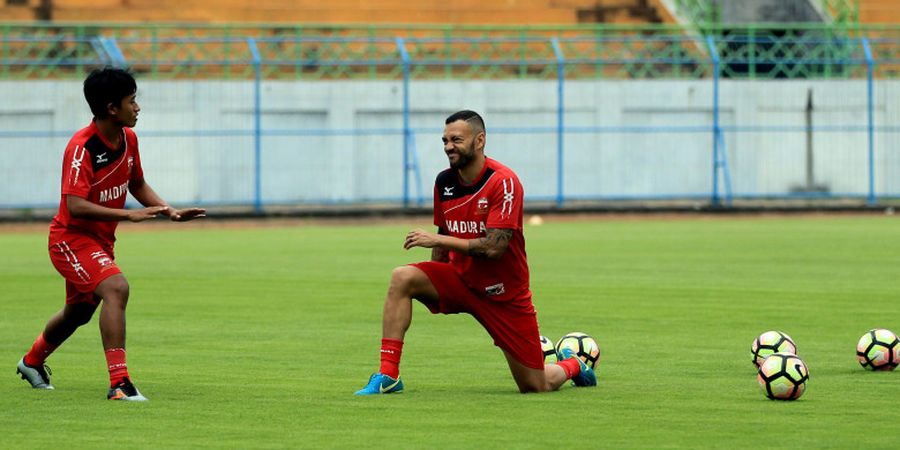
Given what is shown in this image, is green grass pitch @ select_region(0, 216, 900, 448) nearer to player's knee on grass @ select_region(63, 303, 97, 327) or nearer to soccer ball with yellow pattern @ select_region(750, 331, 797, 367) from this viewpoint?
soccer ball with yellow pattern @ select_region(750, 331, 797, 367)

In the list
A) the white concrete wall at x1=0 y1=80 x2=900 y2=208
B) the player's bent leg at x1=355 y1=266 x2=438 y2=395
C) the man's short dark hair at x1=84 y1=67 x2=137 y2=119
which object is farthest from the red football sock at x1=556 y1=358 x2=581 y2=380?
the white concrete wall at x1=0 y1=80 x2=900 y2=208

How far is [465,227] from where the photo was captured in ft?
33.8

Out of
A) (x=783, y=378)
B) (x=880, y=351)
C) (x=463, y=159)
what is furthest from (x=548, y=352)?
(x=880, y=351)

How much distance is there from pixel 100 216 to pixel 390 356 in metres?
2.00

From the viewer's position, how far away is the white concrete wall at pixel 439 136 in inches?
1417

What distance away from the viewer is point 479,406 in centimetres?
970

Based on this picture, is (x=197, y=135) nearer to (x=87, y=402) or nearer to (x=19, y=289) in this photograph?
(x=19, y=289)

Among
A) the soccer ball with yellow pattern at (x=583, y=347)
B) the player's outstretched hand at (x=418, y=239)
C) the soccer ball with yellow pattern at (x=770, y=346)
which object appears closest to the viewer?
the player's outstretched hand at (x=418, y=239)

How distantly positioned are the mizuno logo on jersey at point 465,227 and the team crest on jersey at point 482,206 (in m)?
0.08

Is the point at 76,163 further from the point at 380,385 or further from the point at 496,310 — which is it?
the point at 496,310

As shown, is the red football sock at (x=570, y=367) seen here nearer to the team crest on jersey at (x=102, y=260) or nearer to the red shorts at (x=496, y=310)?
the red shorts at (x=496, y=310)

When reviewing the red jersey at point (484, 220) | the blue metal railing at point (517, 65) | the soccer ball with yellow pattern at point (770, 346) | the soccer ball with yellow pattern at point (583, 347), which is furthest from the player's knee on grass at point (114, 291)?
the blue metal railing at point (517, 65)

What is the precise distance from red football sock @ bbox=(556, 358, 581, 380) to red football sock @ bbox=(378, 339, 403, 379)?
46.2 inches

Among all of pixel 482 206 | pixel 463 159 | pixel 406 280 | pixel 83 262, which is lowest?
pixel 406 280
